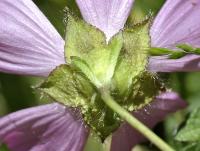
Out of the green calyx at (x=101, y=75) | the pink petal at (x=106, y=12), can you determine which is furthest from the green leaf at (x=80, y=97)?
the pink petal at (x=106, y=12)

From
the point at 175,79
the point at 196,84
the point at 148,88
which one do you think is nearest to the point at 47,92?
the point at 148,88

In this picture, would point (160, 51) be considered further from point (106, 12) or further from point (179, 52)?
point (106, 12)

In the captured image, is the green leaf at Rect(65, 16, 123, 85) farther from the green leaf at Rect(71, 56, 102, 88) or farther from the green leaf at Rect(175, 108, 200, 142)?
the green leaf at Rect(175, 108, 200, 142)

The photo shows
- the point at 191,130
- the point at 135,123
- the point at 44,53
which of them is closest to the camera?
the point at 135,123

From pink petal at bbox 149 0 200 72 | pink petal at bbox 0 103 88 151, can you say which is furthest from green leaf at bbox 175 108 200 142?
pink petal at bbox 0 103 88 151

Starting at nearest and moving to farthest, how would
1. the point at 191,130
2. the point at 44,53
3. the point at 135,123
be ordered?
the point at 135,123
the point at 191,130
the point at 44,53

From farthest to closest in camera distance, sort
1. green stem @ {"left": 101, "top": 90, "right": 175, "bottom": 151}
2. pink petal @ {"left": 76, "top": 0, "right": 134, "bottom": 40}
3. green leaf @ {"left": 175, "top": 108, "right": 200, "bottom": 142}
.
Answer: pink petal @ {"left": 76, "top": 0, "right": 134, "bottom": 40} < green leaf @ {"left": 175, "top": 108, "right": 200, "bottom": 142} < green stem @ {"left": 101, "top": 90, "right": 175, "bottom": 151}

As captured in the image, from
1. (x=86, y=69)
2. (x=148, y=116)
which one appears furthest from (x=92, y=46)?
(x=148, y=116)
